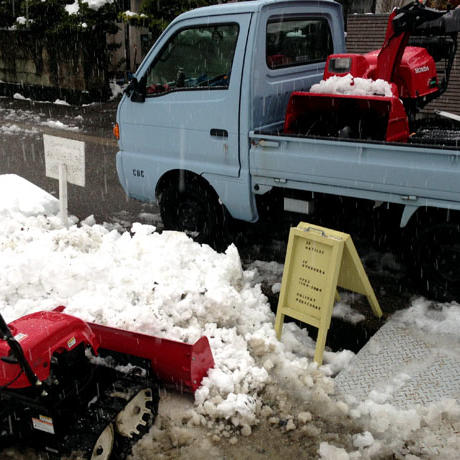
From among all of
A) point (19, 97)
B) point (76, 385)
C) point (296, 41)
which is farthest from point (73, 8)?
point (76, 385)

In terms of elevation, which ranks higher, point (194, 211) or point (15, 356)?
point (15, 356)

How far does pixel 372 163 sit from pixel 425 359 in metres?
1.64

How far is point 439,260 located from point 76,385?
326cm

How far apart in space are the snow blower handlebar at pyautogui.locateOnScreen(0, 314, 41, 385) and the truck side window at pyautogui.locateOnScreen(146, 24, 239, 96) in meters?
3.41

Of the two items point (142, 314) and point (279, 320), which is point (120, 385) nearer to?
point (142, 314)

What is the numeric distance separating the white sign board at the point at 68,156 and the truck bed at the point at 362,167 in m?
2.05

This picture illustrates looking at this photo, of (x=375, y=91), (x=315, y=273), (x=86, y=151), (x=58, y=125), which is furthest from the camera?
(x=58, y=125)

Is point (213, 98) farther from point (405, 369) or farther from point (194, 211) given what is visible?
point (405, 369)

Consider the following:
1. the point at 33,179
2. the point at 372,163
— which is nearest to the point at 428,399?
the point at 372,163

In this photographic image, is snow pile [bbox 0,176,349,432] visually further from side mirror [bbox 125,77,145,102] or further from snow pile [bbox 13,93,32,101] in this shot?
snow pile [bbox 13,93,32,101]

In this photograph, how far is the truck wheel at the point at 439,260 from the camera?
462cm

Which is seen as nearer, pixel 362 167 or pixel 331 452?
pixel 331 452

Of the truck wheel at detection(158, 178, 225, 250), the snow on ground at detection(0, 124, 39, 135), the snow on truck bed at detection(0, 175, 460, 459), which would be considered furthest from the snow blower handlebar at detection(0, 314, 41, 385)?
the snow on ground at detection(0, 124, 39, 135)

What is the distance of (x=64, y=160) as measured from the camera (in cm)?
610
